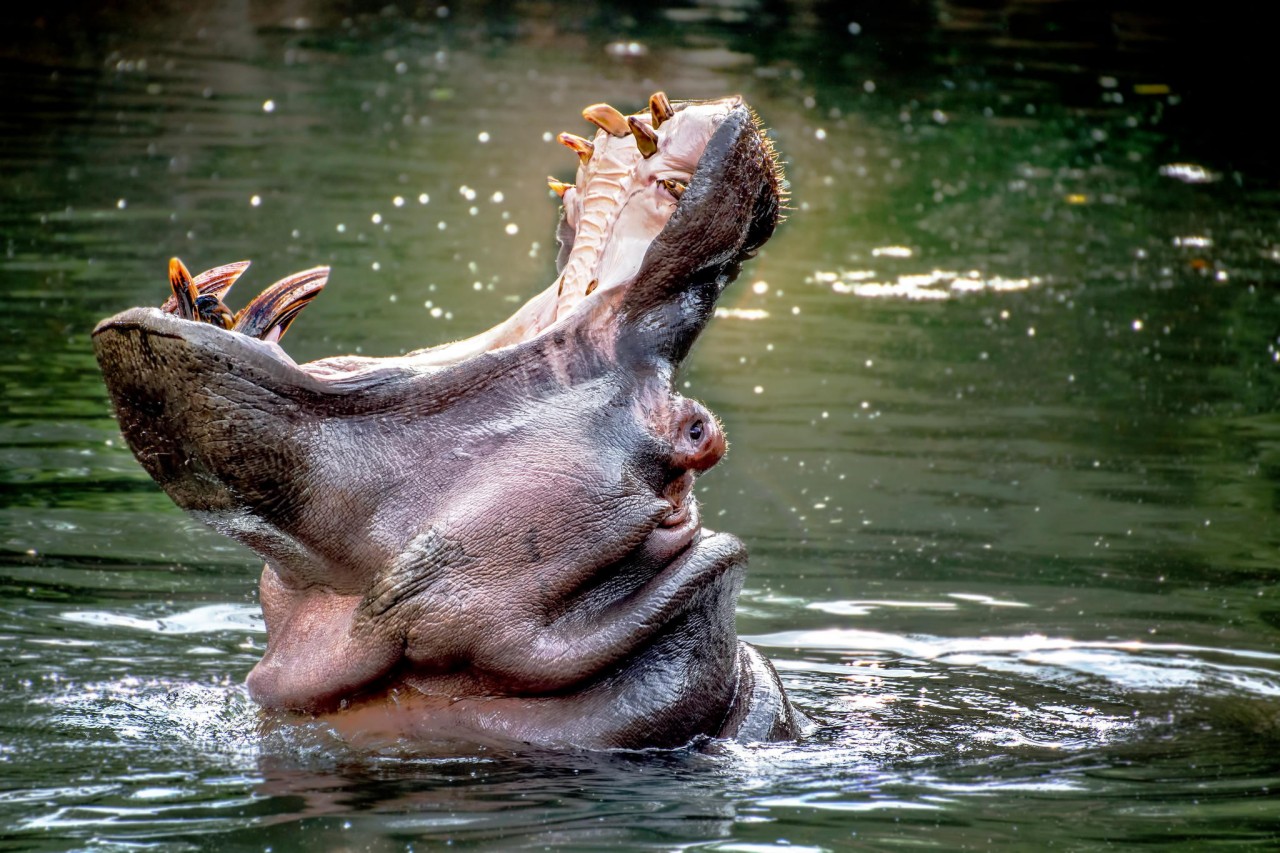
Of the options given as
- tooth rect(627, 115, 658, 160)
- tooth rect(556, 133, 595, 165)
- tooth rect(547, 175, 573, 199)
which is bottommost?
tooth rect(547, 175, 573, 199)

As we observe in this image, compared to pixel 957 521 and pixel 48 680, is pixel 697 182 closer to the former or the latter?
pixel 48 680

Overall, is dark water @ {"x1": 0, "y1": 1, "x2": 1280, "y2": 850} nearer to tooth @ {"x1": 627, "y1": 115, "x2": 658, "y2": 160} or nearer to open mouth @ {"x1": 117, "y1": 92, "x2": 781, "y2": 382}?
open mouth @ {"x1": 117, "y1": 92, "x2": 781, "y2": 382}

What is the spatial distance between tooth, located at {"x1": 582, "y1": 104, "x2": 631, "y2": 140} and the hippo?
0.01 m

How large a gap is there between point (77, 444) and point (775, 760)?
4.31m

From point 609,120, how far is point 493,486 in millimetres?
940

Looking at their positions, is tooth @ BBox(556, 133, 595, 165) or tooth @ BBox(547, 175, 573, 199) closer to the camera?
tooth @ BBox(556, 133, 595, 165)

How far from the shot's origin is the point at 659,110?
4.23m

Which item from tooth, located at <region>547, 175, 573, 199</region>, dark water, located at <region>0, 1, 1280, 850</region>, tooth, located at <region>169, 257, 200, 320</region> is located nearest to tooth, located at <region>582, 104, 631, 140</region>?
tooth, located at <region>547, 175, 573, 199</region>

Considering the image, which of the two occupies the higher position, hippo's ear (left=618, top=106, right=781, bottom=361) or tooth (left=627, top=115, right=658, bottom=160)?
tooth (left=627, top=115, right=658, bottom=160)

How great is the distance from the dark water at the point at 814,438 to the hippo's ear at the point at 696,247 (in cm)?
91

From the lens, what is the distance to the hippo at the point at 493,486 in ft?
12.6

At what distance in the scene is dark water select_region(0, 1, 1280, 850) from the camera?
13.2 ft

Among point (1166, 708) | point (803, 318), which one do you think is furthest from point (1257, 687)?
point (803, 318)

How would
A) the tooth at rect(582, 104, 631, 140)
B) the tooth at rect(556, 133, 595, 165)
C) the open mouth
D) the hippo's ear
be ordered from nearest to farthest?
1. the open mouth
2. the hippo's ear
3. the tooth at rect(582, 104, 631, 140)
4. the tooth at rect(556, 133, 595, 165)
